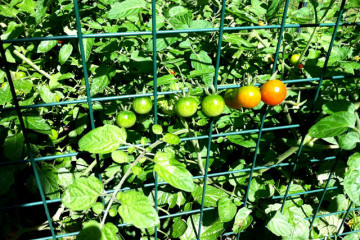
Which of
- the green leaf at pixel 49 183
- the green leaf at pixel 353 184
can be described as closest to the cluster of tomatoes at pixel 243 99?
the green leaf at pixel 353 184

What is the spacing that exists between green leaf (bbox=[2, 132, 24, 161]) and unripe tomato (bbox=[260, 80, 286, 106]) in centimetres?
81

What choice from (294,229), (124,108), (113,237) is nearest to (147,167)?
(124,108)

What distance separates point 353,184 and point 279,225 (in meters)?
0.32

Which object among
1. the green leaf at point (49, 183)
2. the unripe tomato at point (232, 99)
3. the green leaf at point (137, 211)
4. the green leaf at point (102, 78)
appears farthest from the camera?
the green leaf at point (49, 183)

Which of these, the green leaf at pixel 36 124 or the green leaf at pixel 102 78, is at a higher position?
the green leaf at pixel 102 78

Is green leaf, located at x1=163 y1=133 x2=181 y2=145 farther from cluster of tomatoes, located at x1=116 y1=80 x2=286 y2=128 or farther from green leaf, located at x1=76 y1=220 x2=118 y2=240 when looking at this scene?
green leaf, located at x1=76 y1=220 x2=118 y2=240

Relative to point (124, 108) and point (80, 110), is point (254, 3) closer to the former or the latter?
point (124, 108)

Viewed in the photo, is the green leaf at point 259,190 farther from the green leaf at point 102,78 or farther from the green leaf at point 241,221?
the green leaf at point 102,78

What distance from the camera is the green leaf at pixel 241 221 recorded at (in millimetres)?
1161

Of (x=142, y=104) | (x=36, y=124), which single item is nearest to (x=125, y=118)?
(x=142, y=104)

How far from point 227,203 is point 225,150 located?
342mm

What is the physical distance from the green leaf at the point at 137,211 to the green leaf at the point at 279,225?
559 mm

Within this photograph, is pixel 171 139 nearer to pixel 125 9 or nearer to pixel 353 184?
pixel 125 9

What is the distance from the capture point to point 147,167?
1261mm
